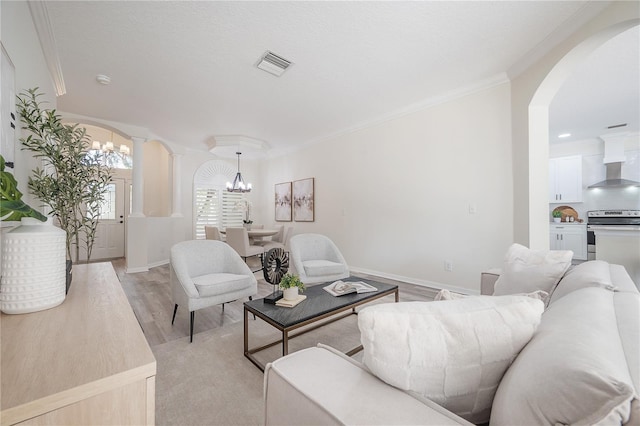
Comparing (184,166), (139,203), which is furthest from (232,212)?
(139,203)

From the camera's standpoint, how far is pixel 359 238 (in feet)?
15.4

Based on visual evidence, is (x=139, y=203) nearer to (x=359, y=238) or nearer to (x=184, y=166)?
(x=184, y=166)

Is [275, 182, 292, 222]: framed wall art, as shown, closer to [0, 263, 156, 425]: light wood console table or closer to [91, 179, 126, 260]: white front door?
[91, 179, 126, 260]: white front door

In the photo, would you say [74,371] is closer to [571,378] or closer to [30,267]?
[30,267]

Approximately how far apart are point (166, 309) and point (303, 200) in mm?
3510

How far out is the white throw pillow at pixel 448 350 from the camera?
67cm

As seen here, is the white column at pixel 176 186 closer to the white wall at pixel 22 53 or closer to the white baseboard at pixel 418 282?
the white wall at pixel 22 53

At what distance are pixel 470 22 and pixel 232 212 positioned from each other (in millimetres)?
6200

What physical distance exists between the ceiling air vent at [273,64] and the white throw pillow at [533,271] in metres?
2.76

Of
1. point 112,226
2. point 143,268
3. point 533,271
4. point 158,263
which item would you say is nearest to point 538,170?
point 533,271

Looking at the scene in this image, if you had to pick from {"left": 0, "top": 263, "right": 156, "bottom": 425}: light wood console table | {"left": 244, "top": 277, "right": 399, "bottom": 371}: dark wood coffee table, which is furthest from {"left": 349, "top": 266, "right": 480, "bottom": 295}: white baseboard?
{"left": 0, "top": 263, "right": 156, "bottom": 425}: light wood console table

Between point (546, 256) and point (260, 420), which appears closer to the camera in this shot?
point (260, 420)

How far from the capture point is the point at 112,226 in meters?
6.38

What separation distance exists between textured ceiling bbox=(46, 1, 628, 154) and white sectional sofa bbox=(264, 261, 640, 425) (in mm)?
2314
